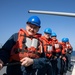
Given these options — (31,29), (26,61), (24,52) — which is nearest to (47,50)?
(31,29)

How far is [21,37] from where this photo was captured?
4.29 meters

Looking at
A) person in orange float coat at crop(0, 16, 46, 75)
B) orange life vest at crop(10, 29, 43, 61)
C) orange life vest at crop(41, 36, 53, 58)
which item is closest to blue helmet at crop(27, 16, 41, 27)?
person in orange float coat at crop(0, 16, 46, 75)

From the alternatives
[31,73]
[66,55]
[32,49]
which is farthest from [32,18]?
[66,55]

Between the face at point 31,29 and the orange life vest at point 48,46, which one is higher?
the face at point 31,29

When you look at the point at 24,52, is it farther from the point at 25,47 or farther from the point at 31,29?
the point at 31,29

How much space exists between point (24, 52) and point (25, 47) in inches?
4.7

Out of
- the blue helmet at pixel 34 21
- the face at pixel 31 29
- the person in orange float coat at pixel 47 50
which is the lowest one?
the person in orange float coat at pixel 47 50

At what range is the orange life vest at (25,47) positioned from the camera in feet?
13.7

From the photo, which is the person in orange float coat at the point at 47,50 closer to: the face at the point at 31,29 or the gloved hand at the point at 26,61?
the face at the point at 31,29

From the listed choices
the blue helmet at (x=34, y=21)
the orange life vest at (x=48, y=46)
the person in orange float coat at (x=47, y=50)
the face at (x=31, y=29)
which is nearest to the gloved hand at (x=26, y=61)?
the face at (x=31, y=29)

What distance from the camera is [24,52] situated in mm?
4227

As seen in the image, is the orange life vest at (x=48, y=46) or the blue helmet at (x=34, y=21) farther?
the orange life vest at (x=48, y=46)

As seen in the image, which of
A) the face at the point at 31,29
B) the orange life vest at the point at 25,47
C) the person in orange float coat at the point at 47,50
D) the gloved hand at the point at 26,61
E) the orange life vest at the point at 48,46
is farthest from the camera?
the orange life vest at the point at 48,46

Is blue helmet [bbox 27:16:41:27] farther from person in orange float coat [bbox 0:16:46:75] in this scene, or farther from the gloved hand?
the gloved hand
